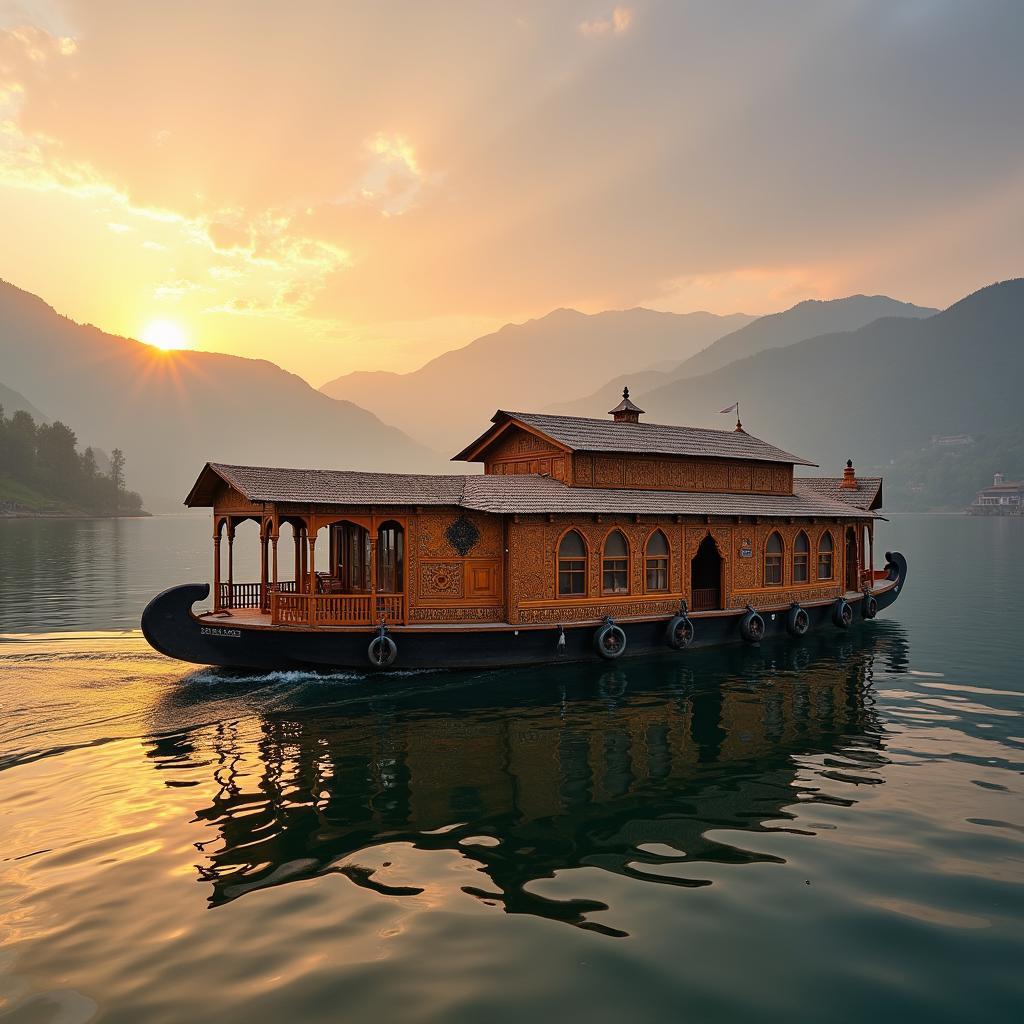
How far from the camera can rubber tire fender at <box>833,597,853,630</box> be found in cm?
2548

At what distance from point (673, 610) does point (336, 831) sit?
13.8 m

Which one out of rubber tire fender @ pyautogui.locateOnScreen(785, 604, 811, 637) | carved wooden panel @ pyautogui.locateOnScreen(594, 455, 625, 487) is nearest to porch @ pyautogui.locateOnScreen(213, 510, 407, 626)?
carved wooden panel @ pyautogui.locateOnScreen(594, 455, 625, 487)

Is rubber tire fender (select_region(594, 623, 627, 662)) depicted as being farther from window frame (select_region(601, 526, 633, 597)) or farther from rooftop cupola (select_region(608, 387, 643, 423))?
rooftop cupola (select_region(608, 387, 643, 423))

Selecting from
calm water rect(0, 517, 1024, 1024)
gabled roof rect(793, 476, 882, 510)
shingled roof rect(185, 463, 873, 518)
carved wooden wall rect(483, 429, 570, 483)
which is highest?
carved wooden wall rect(483, 429, 570, 483)

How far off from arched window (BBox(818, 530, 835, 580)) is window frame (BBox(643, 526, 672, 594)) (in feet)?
23.6

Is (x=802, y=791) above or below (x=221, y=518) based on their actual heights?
below

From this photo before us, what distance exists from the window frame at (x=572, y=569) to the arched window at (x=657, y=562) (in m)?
2.09

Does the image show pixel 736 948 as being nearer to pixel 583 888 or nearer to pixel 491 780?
pixel 583 888

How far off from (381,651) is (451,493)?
4.37 m

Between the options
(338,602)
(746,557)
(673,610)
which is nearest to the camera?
(338,602)

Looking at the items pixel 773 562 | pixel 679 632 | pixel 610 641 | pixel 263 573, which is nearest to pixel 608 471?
pixel 679 632

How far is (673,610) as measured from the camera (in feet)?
71.3

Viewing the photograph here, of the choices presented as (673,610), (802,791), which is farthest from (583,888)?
(673,610)

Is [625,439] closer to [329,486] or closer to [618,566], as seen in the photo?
[618,566]
